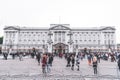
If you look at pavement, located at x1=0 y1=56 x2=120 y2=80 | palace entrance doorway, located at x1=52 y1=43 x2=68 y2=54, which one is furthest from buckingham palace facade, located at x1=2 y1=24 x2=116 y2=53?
pavement, located at x1=0 y1=56 x2=120 y2=80

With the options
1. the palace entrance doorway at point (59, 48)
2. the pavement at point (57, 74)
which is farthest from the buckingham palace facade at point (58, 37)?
the pavement at point (57, 74)

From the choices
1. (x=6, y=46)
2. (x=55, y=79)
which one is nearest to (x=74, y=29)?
(x=6, y=46)

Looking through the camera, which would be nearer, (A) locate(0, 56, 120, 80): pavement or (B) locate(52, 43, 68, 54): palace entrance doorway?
(A) locate(0, 56, 120, 80): pavement

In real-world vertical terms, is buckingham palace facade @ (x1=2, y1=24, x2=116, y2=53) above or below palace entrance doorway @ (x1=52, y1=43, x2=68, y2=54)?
above

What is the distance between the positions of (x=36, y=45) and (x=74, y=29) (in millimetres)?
24755

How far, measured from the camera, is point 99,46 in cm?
12081

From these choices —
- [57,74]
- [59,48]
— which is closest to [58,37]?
[59,48]

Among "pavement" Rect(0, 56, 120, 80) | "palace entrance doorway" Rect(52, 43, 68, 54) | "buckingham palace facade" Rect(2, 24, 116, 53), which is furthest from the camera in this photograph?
"buckingham palace facade" Rect(2, 24, 116, 53)

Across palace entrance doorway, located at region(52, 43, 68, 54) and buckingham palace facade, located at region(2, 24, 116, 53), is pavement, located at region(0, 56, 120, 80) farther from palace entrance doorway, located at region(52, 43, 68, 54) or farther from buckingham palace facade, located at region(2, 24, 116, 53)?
buckingham palace facade, located at region(2, 24, 116, 53)

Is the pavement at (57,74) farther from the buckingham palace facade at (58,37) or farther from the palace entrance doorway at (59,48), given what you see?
the buckingham palace facade at (58,37)

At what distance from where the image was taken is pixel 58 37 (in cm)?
12356

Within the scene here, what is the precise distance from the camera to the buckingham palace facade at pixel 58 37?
120938mm

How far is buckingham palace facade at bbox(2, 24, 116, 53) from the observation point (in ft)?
397

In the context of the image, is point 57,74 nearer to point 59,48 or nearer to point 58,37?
point 59,48
